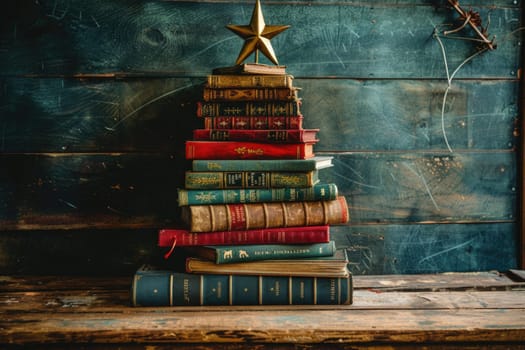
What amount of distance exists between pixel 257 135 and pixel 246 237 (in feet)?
0.77

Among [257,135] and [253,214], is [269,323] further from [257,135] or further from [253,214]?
[257,135]

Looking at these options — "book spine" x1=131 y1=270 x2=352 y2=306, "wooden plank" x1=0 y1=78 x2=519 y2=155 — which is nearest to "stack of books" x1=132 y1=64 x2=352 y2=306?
"book spine" x1=131 y1=270 x2=352 y2=306

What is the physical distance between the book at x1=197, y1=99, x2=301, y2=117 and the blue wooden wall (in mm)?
200

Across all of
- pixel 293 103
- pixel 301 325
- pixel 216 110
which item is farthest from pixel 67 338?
pixel 293 103

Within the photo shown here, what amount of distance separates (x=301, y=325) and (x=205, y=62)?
0.75 meters

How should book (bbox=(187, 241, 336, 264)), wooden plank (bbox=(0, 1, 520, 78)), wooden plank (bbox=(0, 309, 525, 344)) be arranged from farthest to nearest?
wooden plank (bbox=(0, 1, 520, 78)) < book (bbox=(187, 241, 336, 264)) < wooden plank (bbox=(0, 309, 525, 344))

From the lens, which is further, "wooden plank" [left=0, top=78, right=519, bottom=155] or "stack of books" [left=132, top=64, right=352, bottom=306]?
"wooden plank" [left=0, top=78, right=519, bottom=155]

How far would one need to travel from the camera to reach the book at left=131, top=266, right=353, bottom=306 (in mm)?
1076

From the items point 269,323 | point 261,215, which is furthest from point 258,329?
point 261,215

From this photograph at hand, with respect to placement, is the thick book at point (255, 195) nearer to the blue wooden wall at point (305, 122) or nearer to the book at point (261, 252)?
the book at point (261, 252)

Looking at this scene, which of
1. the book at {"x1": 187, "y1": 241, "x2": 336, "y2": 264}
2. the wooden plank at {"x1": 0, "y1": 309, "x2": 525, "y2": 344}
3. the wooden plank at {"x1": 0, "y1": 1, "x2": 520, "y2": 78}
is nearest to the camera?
the wooden plank at {"x1": 0, "y1": 309, "x2": 525, "y2": 344}

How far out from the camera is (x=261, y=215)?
3.61ft

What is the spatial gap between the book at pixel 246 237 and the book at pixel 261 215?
0.04ft

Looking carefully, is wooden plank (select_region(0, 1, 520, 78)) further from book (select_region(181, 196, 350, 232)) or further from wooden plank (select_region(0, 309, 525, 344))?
wooden plank (select_region(0, 309, 525, 344))
